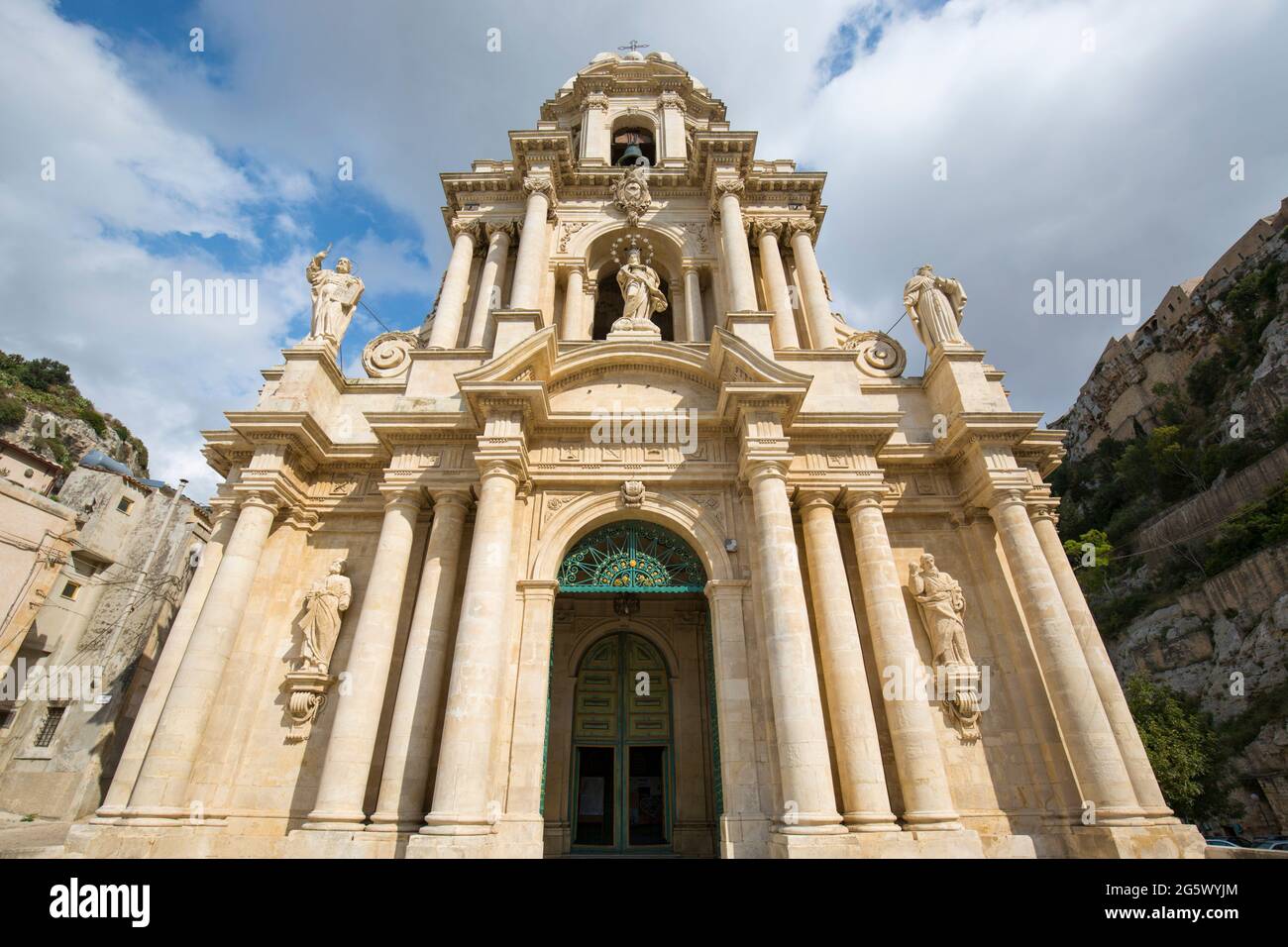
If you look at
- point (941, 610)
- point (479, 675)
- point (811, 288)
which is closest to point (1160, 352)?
point (811, 288)

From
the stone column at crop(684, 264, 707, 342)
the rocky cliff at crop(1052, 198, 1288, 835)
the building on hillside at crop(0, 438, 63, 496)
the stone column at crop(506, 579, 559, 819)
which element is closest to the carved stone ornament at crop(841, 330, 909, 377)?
the stone column at crop(684, 264, 707, 342)

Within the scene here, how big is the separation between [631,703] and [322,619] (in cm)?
685

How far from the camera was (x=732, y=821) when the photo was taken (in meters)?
9.08

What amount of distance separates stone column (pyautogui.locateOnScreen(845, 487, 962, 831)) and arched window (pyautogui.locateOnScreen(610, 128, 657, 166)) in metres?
16.3

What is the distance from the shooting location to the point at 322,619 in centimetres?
1093

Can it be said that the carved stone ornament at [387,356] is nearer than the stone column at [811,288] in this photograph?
Yes

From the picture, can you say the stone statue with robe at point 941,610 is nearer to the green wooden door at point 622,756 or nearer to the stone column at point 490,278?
the green wooden door at point 622,756

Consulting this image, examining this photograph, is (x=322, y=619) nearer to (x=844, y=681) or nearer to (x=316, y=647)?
(x=316, y=647)

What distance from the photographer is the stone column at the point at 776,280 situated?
597 inches

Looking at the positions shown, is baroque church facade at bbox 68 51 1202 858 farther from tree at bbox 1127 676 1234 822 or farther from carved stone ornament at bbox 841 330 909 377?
tree at bbox 1127 676 1234 822

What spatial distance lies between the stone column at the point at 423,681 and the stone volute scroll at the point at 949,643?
857 cm

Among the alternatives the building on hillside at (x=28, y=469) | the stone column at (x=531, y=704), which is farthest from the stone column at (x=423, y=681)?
the building on hillside at (x=28, y=469)
